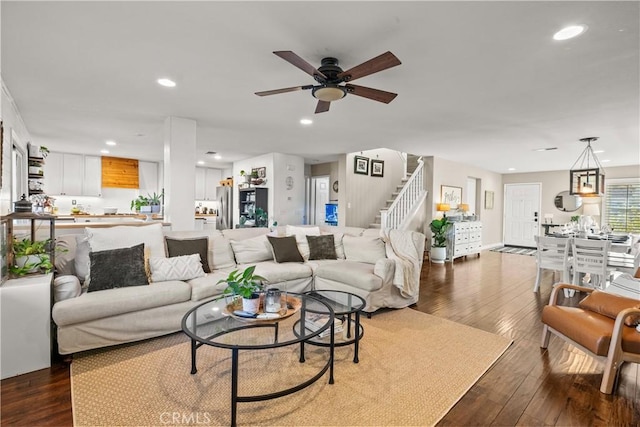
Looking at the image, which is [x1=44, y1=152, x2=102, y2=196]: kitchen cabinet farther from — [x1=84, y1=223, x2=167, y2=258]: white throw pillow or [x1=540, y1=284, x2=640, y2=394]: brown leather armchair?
[x1=540, y1=284, x2=640, y2=394]: brown leather armchair

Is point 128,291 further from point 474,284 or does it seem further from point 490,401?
point 474,284

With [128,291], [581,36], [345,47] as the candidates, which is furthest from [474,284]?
[128,291]

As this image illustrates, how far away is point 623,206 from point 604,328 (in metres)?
8.36

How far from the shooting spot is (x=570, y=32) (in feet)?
6.80

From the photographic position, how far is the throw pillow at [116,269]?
106 inches

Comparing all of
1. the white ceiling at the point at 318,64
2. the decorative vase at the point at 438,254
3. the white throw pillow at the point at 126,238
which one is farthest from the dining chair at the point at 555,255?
the white throw pillow at the point at 126,238

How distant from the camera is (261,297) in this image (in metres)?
2.20

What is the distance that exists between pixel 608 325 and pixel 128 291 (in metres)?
3.77

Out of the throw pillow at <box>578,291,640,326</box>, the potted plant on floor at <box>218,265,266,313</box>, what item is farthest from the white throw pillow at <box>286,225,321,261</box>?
the throw pillow at <box>578,291,640,326</box>

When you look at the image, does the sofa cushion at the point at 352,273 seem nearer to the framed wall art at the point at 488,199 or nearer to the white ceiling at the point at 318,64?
the white ceiling at the point at 318,64

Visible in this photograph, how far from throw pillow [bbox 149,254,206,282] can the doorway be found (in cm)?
508

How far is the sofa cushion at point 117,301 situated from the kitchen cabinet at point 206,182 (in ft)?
22.9

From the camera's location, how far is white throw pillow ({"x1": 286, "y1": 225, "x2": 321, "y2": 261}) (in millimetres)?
4222

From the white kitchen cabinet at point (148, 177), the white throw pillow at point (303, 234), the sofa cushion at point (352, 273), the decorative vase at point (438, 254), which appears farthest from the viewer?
the white kitchen cabinet at point (148, 177)
